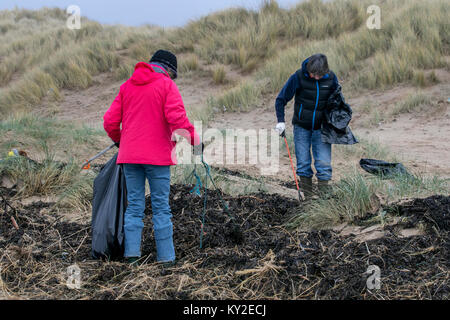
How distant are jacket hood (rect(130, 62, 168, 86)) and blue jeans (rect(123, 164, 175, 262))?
2.05ft

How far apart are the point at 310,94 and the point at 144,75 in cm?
218

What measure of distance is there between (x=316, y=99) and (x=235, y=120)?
5772 mm

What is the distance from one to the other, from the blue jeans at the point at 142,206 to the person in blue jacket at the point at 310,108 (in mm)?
1957

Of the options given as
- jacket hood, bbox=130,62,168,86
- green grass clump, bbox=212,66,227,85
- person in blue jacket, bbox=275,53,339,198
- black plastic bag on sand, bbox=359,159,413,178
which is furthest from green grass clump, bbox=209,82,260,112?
jacket hood, bbox=130,62,168,86

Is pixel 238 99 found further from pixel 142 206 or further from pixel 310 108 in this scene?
pixel 142 206

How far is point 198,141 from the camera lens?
3.50 meters

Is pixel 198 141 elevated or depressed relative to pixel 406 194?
elevated

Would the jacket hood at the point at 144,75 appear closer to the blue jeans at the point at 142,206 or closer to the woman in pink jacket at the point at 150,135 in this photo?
the woman in pink jacket at the point at 150,135

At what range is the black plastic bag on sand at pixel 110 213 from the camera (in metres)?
3.69

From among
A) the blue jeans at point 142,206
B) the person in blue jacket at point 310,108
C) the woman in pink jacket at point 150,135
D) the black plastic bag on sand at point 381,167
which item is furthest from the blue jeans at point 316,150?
the blue jeans at point 142,206

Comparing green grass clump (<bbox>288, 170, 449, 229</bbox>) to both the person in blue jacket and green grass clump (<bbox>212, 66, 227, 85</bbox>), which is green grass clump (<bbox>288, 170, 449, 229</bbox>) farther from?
green grass clump (<bbox>212, 66, 227, 85</bbox>)
